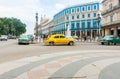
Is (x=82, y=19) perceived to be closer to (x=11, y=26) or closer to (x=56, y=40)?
(x=11, y=26)

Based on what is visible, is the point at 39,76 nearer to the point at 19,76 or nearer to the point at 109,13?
the point at 19,76

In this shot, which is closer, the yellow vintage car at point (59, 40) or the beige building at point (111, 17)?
the yellow vintage car at point (59, 40)

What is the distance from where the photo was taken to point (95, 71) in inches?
413

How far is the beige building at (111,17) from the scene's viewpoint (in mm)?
52066

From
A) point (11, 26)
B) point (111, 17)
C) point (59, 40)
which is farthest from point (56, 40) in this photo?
point (11, 26)

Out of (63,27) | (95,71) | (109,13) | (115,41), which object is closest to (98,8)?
(63,27)

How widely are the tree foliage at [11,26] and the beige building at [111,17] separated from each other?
56581 millimetres

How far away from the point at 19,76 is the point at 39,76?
72cm

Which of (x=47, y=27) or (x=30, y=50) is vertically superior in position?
(x=47, y=27)

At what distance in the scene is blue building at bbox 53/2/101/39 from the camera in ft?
301

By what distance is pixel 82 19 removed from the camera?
9769 cm

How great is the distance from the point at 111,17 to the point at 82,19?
138ft

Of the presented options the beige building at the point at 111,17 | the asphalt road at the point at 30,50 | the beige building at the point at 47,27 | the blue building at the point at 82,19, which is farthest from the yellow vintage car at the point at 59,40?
the beige building at the point at 47,27

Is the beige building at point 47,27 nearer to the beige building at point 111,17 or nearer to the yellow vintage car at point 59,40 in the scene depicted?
the beige building at point 111,17
